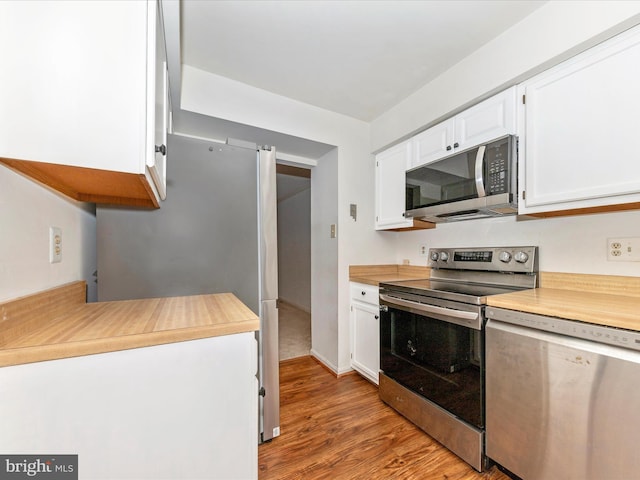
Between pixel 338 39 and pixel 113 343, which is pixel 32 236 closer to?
A: pixel 113 343

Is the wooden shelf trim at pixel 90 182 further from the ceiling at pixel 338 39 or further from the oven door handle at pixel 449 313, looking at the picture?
the oven door handle at pixel 449 313

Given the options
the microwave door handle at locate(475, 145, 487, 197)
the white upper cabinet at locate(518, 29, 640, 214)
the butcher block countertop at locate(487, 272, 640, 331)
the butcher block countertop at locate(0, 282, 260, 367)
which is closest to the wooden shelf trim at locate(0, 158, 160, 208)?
the butcher block countertop at locate(0, 282, 260, 367)

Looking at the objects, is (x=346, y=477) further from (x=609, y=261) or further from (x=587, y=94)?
(x=587, y=94)

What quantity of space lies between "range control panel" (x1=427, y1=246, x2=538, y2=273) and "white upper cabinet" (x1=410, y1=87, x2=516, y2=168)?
737 mm

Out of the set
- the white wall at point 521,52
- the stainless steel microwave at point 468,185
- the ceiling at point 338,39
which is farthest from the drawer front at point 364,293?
the ceiling at point 338,39

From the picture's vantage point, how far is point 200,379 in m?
0.81

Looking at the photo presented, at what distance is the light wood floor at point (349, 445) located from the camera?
1.39 metres

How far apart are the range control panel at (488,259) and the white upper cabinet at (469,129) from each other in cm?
74

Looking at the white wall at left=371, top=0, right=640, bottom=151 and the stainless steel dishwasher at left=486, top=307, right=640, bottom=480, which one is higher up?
the white wall at left=371, top=0, right=640, bottom=151

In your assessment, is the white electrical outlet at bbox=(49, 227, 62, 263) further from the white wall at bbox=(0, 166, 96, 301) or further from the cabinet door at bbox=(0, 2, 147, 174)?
the cabinet door at bbox=(0, 2, 147, 174)

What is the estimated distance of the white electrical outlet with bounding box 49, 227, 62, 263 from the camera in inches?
38.0

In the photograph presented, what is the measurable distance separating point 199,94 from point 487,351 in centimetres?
237

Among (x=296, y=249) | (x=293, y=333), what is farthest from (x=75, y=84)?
(x=296, y=249)
